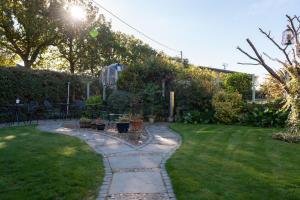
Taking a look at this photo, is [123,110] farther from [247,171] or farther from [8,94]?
[247,171]

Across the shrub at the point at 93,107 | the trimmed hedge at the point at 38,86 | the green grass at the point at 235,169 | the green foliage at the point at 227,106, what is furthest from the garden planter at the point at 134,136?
the trimmed hedge at the point at 38,86

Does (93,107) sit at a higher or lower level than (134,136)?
higher

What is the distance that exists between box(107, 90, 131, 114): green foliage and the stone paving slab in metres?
9.69

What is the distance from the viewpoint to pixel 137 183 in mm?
5066

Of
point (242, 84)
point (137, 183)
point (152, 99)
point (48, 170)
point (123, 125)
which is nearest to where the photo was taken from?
point (137, 183)

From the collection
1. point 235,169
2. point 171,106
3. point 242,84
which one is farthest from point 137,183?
point 242,84

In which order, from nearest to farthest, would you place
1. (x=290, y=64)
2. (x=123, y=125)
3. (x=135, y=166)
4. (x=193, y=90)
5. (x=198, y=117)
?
(x=135, y=166), (x=290, y=64), (x=123, y=125), (x=198, y=117), (x=193, y=90)

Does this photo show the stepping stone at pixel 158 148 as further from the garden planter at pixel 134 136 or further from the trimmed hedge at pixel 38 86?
the trimmed hedge at pixel 38 86

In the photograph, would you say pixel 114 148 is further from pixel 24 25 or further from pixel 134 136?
pixel 24 25

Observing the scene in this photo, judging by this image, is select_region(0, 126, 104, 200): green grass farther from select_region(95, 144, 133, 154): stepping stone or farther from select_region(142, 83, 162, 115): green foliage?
select_region(142, 83, 162, 115): green foliage

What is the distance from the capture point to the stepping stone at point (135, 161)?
623cm

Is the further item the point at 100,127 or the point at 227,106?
the point at 227,106

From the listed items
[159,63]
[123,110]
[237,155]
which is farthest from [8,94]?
[237,155]

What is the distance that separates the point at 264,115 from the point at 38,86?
33.8ft
